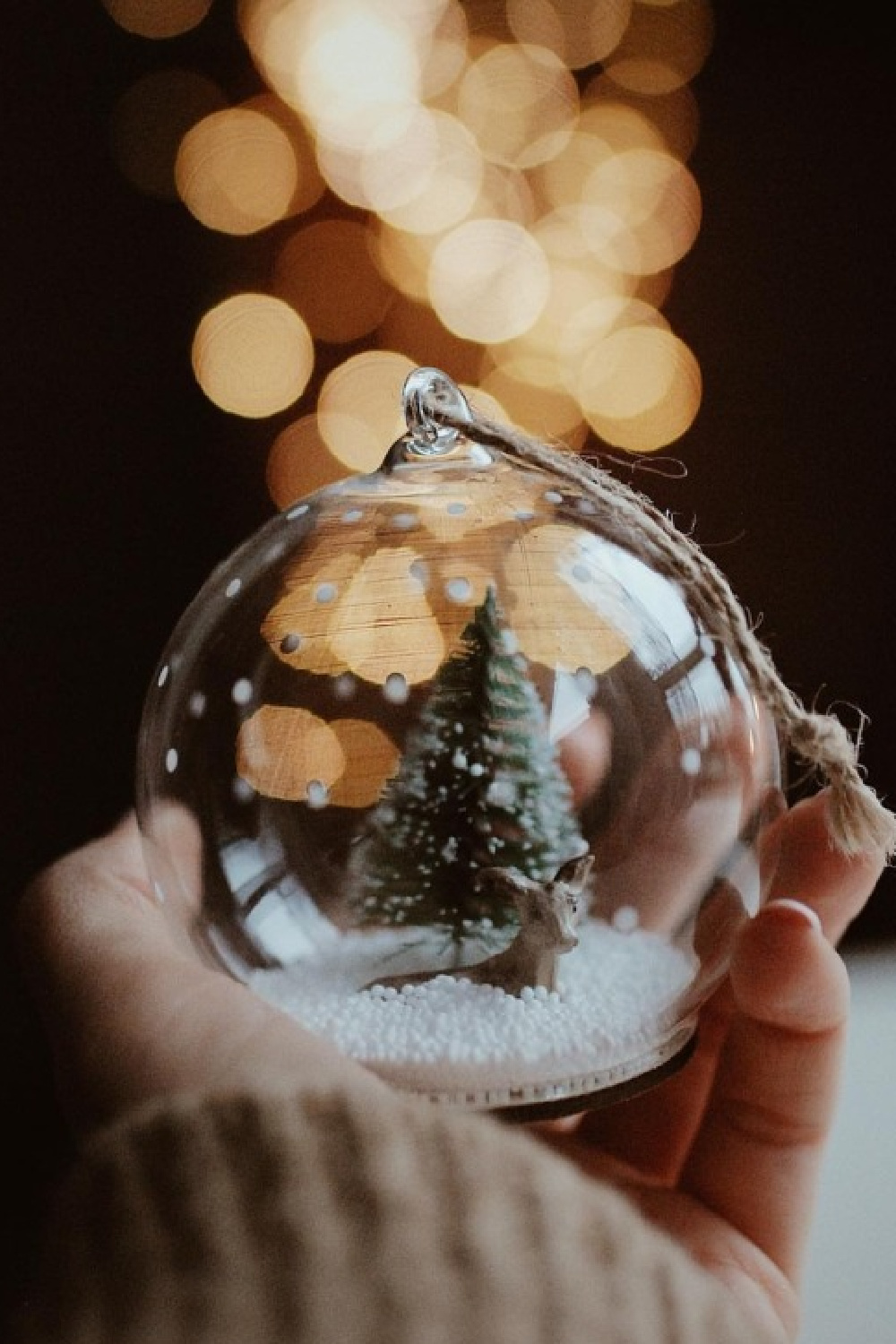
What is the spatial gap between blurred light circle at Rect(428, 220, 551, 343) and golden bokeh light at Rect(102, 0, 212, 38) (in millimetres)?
247

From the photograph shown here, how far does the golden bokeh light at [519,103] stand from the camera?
2.92ft

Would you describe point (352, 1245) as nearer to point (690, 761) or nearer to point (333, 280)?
point (690, 761)

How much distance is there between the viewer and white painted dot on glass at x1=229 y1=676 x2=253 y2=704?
1.43 ft

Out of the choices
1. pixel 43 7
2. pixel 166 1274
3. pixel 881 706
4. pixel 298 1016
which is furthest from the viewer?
pixel 881 706

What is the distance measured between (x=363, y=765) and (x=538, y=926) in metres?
0.09

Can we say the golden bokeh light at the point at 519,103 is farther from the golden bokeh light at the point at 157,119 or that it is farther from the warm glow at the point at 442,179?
the golden bokeh light at the point at 157,119

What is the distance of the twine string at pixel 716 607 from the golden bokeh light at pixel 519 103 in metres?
0.56

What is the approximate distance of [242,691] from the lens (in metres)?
0.44

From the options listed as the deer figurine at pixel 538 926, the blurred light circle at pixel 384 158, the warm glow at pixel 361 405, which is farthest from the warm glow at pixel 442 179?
the deer figurine at pixel 538 926

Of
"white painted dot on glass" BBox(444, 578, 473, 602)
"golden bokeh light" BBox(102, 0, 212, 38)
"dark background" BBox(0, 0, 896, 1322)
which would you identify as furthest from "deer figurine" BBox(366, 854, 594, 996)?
"golden bokeh light" BBox(102, 0, 212, 38)


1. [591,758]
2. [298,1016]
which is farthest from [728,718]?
[298,1016]

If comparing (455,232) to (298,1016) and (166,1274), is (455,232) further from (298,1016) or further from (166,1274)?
(166,1274)

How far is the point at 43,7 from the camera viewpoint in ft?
2.90

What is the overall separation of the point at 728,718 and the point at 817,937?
0.28 ft
